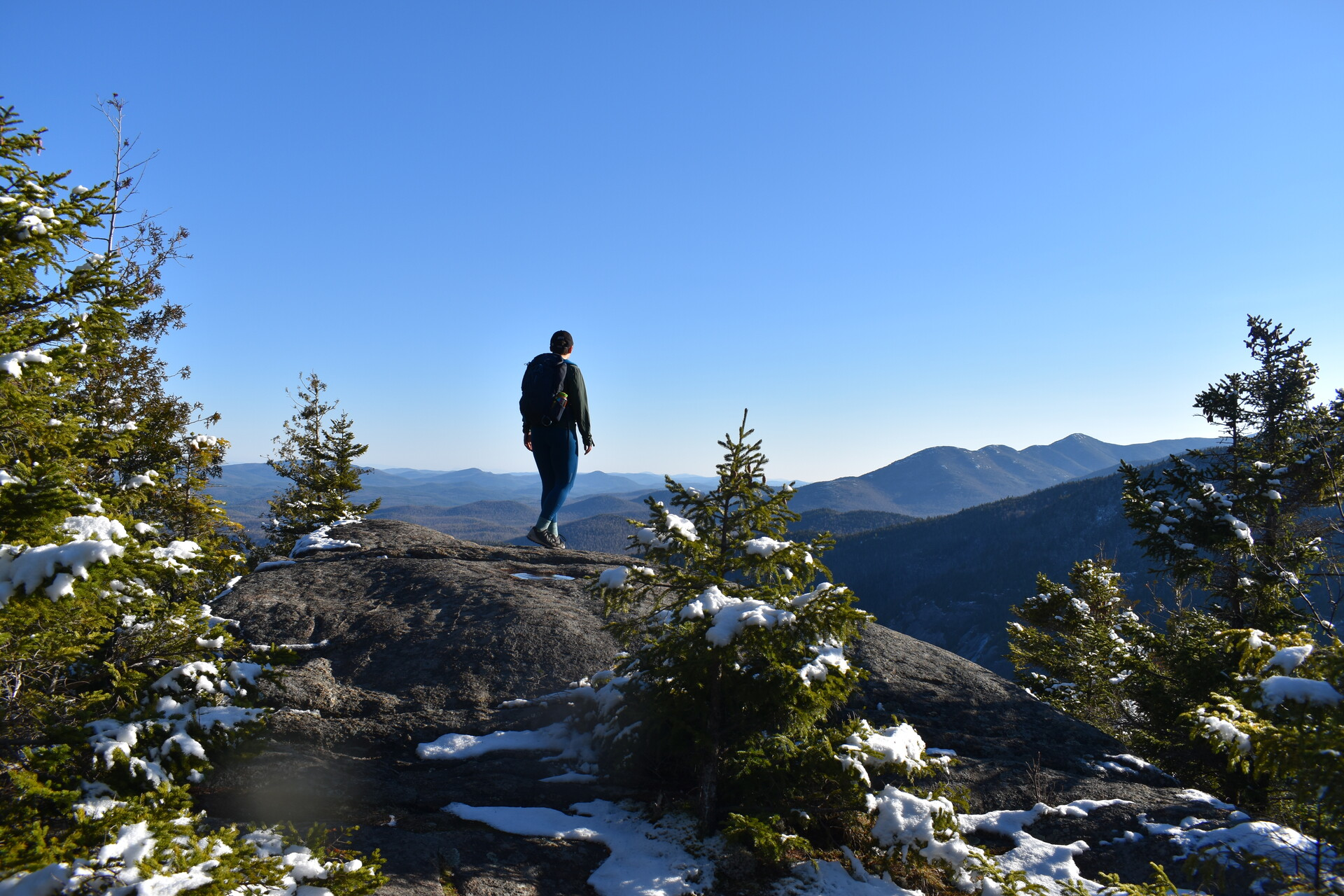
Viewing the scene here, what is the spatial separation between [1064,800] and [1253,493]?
423 inches

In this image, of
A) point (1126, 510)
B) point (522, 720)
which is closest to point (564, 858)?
point (522, 720)

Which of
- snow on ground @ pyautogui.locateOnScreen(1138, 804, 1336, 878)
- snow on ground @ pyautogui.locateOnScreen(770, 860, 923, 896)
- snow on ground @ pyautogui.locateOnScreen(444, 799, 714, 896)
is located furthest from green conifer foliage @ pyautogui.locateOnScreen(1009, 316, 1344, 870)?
snow on ground @ pyautogui.locateOnScreen(444, 799, 714, 896)

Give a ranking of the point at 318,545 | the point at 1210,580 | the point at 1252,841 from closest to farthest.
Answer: the point at 1252,841
the point at 318,545
the point at 1210,580

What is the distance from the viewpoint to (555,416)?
1039 centimetres

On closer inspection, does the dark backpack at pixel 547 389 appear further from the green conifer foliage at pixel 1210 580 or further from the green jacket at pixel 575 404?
the green conifer foliage at pixel 1210 580

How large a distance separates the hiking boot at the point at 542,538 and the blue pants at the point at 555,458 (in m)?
0.75

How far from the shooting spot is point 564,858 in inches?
182

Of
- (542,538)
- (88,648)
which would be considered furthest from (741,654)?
(542,538)

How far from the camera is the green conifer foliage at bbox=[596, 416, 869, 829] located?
4.64m

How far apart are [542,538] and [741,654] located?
24.4ft

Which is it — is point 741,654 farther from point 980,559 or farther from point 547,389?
point 980,559

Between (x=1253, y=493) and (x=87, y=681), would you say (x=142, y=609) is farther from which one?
(x=1253, y=493)

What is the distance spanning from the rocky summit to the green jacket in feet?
8.63

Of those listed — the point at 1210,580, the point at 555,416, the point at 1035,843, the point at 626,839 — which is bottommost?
the point at 1035,843
